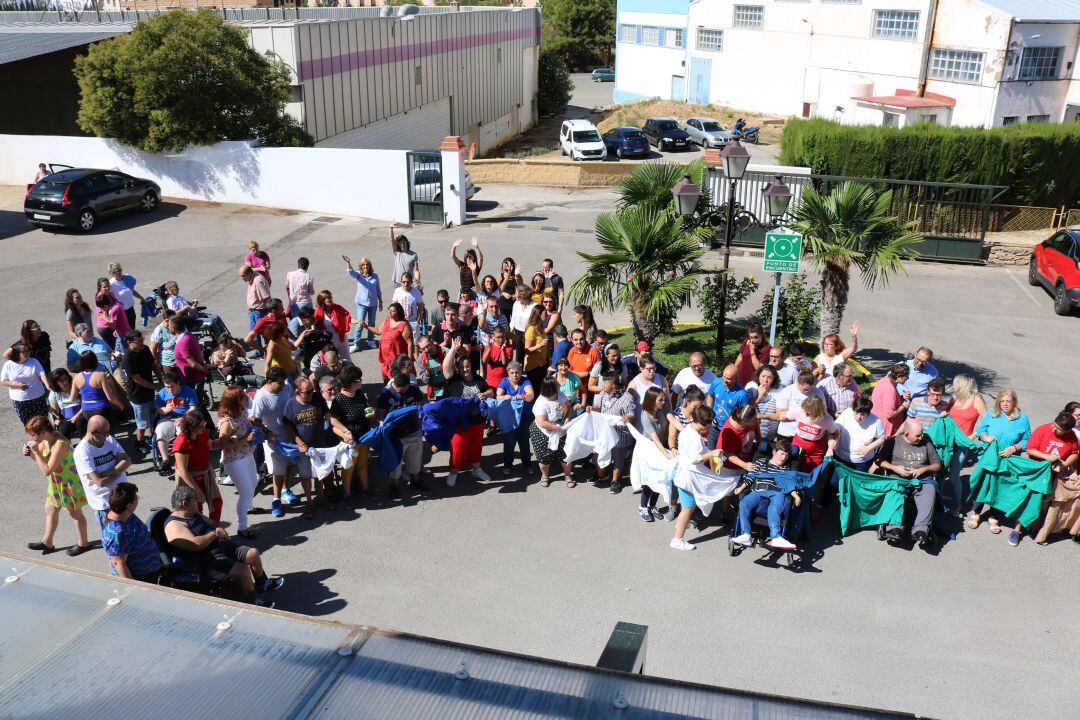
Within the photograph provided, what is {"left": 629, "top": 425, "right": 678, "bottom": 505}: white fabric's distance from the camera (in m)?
9.41

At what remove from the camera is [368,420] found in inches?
380

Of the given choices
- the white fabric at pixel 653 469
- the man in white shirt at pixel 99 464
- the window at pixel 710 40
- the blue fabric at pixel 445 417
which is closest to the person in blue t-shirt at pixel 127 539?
the man in white shirt at pixel 99 464

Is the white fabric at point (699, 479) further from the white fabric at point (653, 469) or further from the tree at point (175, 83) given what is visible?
the tree at point (175, 83)

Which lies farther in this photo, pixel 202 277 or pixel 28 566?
pixel 202 277

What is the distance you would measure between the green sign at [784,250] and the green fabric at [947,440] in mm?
3006

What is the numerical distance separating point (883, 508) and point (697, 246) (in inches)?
195

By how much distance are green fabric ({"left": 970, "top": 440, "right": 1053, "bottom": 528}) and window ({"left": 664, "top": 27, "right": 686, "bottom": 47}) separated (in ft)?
154

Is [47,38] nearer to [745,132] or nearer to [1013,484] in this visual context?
[745,132]

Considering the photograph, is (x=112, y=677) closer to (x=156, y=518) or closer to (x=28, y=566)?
(x=28, y=566)

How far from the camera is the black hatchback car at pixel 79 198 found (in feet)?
70.4

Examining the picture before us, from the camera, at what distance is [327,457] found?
31.0 feet

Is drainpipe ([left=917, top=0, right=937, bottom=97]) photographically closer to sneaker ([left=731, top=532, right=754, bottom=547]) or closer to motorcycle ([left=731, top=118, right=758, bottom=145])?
motorcycle ([left=731, top=118, right=758, bottom=145])

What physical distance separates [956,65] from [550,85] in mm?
22826

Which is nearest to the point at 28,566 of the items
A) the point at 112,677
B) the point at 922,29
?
the point at 112,677
